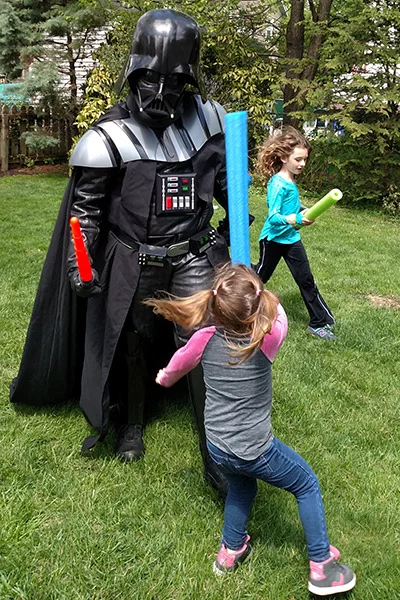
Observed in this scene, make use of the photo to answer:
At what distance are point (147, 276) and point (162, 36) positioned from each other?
1.08m

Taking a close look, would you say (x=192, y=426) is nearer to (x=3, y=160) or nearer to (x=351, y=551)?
(x=351, y=551)

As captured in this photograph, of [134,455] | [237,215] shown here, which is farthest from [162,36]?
[134,455]

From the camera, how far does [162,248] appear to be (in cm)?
288

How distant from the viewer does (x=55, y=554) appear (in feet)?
8.19

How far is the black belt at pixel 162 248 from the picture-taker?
288cm

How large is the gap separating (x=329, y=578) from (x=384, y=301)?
410 centimetres

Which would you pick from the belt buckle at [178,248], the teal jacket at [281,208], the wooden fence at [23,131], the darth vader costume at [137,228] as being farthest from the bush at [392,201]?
the belt buckle at [178,248]

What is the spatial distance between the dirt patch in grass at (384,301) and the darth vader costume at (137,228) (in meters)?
3.10

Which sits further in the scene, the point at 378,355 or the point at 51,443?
the point at 378,355

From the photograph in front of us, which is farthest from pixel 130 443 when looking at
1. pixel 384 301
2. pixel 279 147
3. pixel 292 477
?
pixel 384 301

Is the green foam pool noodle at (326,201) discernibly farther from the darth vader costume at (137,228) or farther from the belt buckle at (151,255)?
the belt buckle at (151,255)

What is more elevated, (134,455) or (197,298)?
(197,298)

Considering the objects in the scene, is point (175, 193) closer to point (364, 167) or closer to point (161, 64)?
point (161, 64)

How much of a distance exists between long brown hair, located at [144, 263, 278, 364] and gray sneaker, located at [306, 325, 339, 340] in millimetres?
2947
